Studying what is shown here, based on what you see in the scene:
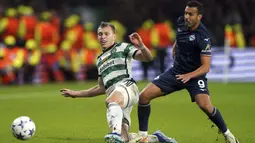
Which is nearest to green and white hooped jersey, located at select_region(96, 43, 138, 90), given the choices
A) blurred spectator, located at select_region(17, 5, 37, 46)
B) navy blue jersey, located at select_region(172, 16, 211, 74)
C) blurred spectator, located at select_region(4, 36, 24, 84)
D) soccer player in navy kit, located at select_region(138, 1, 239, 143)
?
soccer player in navy kit, located at select_region(138, 1, 239, 143)

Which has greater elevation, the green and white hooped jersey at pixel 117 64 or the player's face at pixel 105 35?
the player's face at pixel 105 35

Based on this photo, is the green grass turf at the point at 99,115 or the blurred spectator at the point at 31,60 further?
the blurred spectator at the point at 31,60

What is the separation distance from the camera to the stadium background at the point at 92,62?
43.4 ft

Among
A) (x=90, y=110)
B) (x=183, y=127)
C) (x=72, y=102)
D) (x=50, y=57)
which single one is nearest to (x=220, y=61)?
(x=50, y=57)

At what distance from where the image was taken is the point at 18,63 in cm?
2220

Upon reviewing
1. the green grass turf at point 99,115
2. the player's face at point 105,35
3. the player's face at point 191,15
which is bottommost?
the green grass turf at point 99,115

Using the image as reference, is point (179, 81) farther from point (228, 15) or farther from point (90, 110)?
point (228, 15)

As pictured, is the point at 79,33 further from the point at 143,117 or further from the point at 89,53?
the point at 143,117

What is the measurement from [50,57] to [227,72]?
616 cm

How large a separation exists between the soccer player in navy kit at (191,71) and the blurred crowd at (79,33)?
41.3 ft

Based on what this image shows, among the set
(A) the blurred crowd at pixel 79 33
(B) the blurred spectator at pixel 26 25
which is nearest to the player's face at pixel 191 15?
(A) the blurred crowd at pixel 79 33

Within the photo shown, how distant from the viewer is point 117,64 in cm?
873

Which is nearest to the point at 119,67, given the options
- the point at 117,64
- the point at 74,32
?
the point at 117,64

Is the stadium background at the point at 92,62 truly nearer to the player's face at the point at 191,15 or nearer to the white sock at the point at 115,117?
the player's face at the point at 191,15
